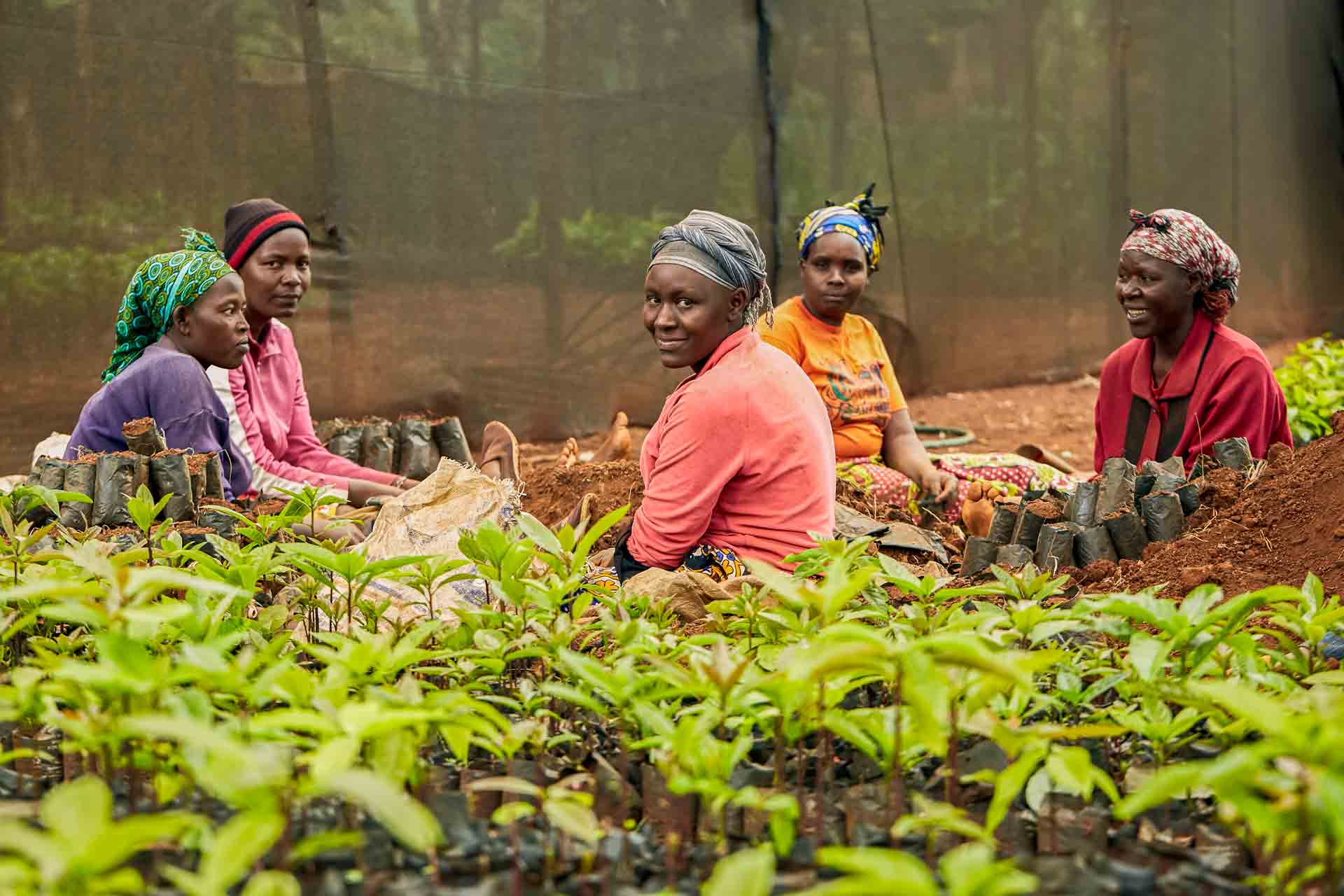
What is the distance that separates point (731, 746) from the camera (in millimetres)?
1626

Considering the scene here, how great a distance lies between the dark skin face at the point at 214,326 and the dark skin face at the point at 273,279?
67 cm

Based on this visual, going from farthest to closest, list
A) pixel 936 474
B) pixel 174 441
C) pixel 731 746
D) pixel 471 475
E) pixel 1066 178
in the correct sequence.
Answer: pixel 1066 178
pixel 936 474
pixel 174 441
pixel 471 475
pixel 731 746

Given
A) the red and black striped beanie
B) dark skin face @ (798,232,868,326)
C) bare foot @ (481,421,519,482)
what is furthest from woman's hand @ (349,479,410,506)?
dark skin face @ (798,232,868,326)

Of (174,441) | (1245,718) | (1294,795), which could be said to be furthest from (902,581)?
(174,441)

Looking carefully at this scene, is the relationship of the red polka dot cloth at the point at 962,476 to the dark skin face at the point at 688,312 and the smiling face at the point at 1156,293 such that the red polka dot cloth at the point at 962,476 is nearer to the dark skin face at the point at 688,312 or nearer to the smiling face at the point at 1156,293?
the smiling face at the point at 1156,293

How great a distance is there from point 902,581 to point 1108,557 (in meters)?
1.85

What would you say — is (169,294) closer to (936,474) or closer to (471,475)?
(471,475)

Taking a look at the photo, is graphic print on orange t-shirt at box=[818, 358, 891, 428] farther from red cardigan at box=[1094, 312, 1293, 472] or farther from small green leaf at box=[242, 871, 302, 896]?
small green leaf at box=[242, 871, 302, 896]

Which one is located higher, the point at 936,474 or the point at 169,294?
the point at 169,294

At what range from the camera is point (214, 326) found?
4398 millimetres

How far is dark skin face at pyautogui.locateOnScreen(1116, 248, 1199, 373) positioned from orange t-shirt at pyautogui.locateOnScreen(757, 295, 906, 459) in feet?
3.46

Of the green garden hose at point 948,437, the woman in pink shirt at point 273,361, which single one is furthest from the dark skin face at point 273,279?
the green garden hose at point 948,437

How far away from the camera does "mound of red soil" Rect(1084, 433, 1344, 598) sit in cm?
325

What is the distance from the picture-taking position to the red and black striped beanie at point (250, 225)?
522 centimetres
